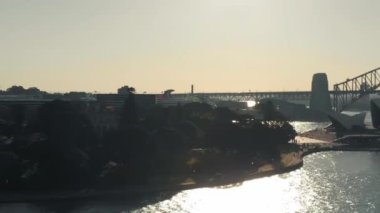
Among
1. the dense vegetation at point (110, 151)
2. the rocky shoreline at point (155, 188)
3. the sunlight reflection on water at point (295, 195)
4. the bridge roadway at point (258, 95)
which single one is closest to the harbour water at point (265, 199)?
the sunlight reflection on water at point (295, 195)

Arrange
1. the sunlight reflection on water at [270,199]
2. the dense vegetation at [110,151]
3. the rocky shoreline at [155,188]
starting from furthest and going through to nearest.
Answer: the dense vegetation at [110,151] → the rocky shoreline at [155,188] → the sunlight reflection on water at [270,199]

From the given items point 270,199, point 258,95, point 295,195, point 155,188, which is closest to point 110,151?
point 155,188

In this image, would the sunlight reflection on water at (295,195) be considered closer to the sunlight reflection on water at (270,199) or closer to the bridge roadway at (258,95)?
the sunlight reflection on water at (270,199)

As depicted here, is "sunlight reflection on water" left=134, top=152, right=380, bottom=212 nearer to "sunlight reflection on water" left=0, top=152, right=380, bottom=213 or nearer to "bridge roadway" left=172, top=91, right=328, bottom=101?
"sunlight reflection on water" left=0, top=152, right=380, bottom=213

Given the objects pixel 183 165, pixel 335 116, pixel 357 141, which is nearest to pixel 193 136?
pixel 183 165

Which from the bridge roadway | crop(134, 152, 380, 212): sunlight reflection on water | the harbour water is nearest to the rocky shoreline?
the harbour water

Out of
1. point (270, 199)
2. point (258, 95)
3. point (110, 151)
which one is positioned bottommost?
point (270, 199)

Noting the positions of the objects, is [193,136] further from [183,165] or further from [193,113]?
[193,113]

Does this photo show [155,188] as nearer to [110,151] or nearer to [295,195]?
[110,151]
